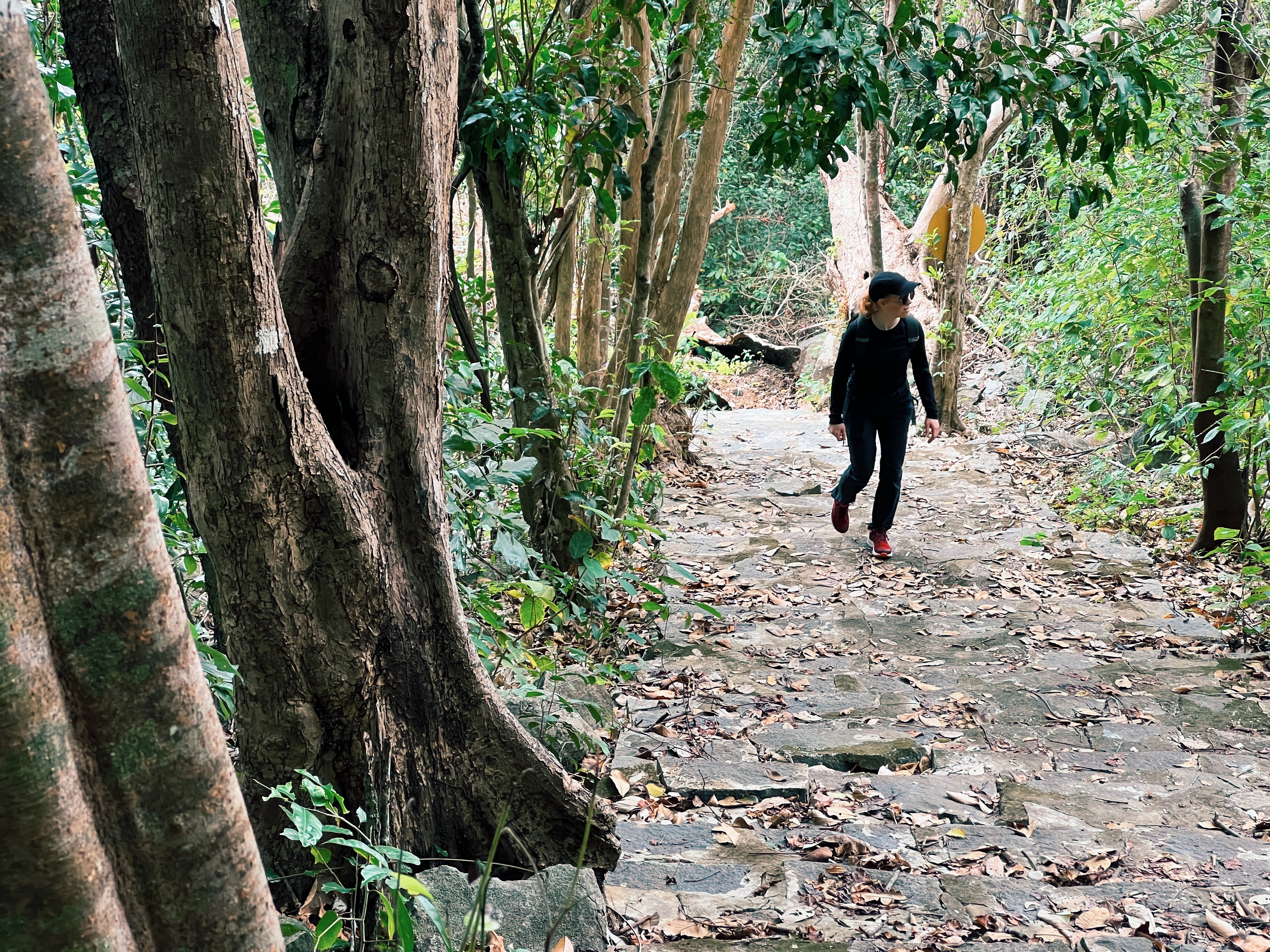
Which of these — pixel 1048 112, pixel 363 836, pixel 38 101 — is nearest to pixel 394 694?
pixel 363 836

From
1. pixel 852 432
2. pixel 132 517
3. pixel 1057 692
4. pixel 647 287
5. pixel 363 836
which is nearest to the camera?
pixel 132 517

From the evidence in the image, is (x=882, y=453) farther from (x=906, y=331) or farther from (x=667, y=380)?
(x=667, y=380)

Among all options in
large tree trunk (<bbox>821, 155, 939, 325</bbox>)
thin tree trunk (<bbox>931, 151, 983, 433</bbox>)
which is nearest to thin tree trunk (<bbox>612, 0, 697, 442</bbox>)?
thin tree trunk (<bbox>931, 151, 983, 433</bbox>)

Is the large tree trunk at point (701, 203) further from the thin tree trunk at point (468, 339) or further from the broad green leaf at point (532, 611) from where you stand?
the broad green leaf at point (532, 611)

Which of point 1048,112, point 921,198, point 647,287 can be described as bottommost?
point 647,287

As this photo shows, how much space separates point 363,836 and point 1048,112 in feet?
Result: 11.6

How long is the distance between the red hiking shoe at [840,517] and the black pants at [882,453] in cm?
25

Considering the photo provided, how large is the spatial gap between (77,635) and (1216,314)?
634 cm

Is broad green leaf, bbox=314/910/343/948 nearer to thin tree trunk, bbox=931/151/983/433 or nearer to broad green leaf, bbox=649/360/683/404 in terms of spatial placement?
broad green leaf, bbox=649/360/683/404

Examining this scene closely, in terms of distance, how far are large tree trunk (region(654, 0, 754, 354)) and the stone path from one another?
2.10 metres

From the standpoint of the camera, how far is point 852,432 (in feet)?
21.6

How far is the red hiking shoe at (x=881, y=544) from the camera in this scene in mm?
6684

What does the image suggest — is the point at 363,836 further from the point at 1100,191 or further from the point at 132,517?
the point at 1100,191

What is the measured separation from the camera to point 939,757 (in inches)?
153
